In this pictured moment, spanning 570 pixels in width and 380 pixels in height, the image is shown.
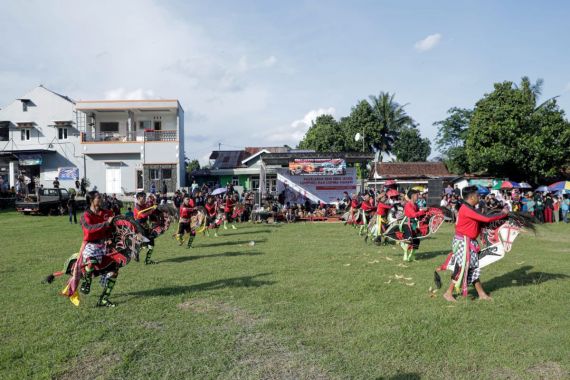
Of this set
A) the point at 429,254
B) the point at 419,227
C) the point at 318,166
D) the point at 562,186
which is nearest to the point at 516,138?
the point at 562,186

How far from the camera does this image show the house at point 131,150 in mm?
33625

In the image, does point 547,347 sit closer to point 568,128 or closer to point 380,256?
point 380,256

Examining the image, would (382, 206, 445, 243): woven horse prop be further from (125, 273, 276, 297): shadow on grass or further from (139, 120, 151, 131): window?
(139, 120, 151, 131): window

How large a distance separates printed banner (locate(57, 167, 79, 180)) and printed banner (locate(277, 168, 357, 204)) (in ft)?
59.8

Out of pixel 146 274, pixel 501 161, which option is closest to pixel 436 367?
pixel 146 274

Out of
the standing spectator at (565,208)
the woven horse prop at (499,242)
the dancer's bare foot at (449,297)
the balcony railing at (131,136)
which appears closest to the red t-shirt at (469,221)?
the woven horse prop at (499,242)

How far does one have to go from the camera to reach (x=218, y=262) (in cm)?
1102

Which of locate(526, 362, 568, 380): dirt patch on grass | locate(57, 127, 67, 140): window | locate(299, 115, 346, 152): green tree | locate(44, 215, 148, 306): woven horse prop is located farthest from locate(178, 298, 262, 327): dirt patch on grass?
locate(299, 115, 346, 152): green tree

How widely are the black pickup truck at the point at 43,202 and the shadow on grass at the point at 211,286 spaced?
69.1ft

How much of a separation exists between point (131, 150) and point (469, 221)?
3039 cm

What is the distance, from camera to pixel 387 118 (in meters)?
46.9

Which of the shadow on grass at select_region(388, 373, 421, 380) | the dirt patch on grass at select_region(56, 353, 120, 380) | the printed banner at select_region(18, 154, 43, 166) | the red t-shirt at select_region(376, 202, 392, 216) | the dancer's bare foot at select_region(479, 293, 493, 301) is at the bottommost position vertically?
the dirt patch on grass at select_region(56, 353, 120, 380)

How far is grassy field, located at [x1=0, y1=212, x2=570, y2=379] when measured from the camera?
15.9 feet

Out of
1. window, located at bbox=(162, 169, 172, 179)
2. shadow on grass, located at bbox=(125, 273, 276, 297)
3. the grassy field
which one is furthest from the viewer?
window, located at bbox=(162, 169, 172, 179)
